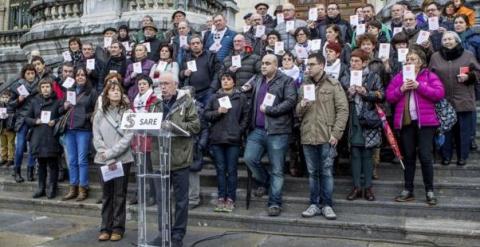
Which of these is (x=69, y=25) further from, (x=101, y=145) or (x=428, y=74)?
(x=428, y=74)

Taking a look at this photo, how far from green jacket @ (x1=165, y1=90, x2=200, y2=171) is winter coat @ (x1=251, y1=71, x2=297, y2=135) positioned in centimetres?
106

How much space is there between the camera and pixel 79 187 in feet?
24.5

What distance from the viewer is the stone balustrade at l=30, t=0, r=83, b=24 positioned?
12.8m

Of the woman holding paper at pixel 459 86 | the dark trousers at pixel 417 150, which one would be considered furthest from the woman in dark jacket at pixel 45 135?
the woman holding paper at pixel 459 86

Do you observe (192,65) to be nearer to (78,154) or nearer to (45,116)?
(78,154)

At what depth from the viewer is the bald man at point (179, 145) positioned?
533 centimetres

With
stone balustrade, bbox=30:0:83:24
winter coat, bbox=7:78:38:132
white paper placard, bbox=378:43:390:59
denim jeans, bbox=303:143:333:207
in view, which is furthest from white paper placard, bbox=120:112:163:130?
stone balustrade, bbox=30:0:83:24

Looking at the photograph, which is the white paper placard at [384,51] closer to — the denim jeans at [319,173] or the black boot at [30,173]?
the denim jeans at [319,173]

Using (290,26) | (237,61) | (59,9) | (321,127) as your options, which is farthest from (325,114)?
(59,9)

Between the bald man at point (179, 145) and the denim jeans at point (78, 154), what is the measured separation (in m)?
2.34

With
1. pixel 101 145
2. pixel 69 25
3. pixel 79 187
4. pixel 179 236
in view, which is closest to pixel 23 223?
pixel 79 187

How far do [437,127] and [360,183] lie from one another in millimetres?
1138

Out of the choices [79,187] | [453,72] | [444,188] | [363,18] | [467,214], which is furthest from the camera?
[363,18]

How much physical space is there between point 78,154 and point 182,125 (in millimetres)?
2657
